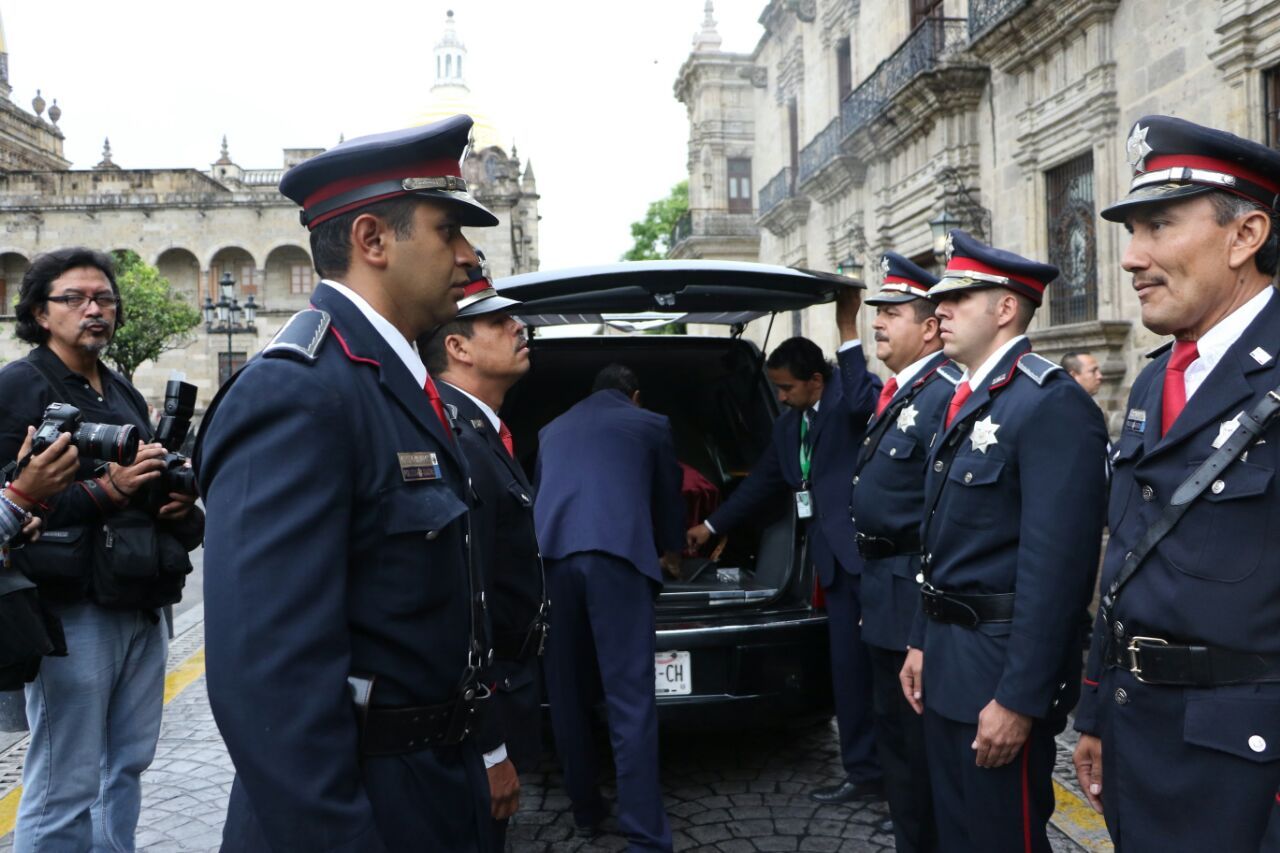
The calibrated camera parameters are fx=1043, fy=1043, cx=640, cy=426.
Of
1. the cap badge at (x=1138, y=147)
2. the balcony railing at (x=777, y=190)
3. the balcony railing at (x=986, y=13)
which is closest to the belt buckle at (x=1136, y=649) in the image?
the cap badge at (x=1138, y=147)

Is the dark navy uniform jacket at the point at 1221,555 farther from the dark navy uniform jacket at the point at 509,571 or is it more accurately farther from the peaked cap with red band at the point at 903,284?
the peaked cap with red band at the point at 903,284

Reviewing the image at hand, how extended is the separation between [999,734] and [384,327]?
2058 millimetres

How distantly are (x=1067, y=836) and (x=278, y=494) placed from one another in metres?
3.65

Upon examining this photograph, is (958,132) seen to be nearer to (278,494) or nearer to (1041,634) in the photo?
(1041,634)

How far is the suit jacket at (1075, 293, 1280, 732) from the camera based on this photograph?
88.0 inches

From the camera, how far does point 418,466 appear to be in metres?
1.94

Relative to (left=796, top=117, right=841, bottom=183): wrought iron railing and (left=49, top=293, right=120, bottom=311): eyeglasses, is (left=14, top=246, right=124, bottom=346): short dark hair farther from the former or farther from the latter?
(left=796, top=117, right=841, bottom=183): wrought iron railing

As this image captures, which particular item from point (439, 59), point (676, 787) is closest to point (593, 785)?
point (676, 787)

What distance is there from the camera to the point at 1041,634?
2910 millimetres

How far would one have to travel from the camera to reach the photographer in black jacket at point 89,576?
10.9 feet

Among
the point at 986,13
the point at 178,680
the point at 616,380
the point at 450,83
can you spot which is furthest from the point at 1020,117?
the point at 450,83

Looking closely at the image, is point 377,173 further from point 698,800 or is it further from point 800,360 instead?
point 698,800

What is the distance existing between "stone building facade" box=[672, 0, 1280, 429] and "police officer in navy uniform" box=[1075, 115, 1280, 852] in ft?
28.5

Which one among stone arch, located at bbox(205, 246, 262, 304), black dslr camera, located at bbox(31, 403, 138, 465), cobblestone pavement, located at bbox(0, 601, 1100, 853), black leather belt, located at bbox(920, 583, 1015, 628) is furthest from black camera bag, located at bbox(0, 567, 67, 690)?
stone arch, located at bbox(205, 246, 262, 304)
